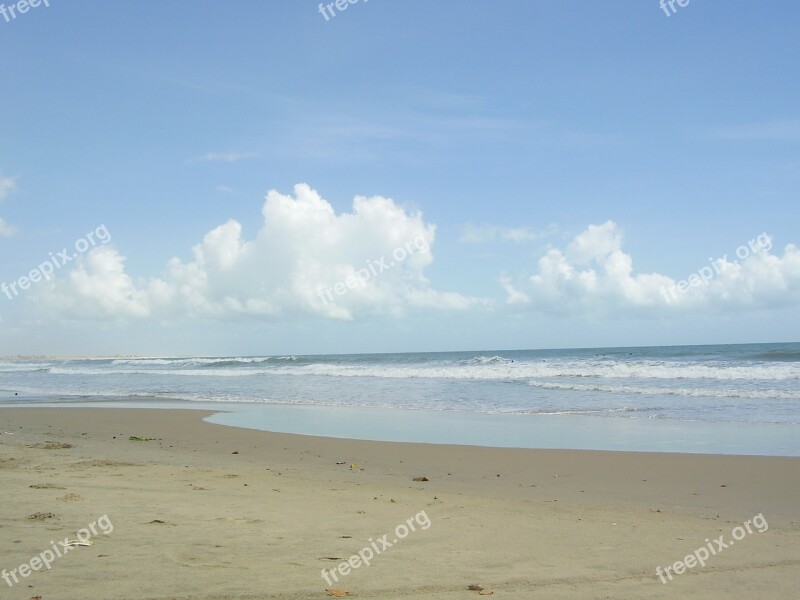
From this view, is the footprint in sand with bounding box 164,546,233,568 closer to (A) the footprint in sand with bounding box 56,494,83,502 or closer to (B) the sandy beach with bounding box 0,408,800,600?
(B) the sandy beach with bounding box 0,408,800,600

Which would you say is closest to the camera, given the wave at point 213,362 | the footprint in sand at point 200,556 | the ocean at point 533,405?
the footprint in sand at point 200,556

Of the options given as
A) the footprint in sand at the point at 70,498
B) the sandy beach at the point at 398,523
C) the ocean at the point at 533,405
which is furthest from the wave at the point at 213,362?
the footprint in sand at the point at 70,498

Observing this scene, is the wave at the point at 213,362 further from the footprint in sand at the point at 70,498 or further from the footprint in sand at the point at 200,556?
the footprint in sand at the point at 200,556

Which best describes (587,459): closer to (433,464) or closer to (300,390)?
(433,464)

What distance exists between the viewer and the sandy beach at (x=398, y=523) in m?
4.78

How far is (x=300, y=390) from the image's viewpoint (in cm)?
2934

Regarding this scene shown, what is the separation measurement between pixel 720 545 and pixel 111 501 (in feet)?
20.1

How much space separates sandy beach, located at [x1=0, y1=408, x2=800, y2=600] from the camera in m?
4.78

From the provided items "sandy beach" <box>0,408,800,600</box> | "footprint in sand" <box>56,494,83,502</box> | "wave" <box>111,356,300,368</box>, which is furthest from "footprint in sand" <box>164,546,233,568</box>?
"wave" <box>111,356,300,368</box>

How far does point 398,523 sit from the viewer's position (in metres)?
6.51

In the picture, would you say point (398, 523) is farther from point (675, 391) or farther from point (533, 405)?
point (675, 391)

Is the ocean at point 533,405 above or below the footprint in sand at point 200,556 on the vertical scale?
below

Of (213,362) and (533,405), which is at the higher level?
(533,405)

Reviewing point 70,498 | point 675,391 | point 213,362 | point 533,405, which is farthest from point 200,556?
point 213,362
